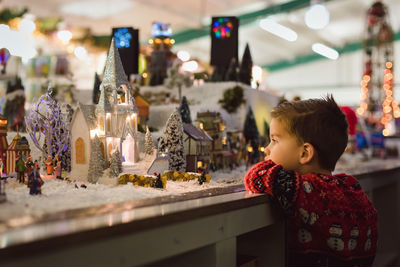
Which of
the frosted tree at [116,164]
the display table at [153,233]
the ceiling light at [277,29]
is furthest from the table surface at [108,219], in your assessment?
the ceiling light at [277,29]

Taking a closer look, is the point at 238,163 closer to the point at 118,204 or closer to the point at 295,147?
the point at 295,147

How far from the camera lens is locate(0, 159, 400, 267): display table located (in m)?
0.77

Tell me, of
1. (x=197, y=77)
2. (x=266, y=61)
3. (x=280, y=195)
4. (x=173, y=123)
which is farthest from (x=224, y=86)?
(x=266, y=61)

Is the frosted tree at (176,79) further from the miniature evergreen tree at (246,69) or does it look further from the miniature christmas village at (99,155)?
the miniature christmas village at (99,155)

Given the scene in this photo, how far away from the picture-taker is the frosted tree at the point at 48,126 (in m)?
1.76

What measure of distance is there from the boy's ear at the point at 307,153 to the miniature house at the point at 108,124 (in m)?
0.70

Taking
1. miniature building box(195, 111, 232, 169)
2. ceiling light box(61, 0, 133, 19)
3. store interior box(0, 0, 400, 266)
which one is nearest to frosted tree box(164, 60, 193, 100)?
store interior box(0, 0, 400, 266)

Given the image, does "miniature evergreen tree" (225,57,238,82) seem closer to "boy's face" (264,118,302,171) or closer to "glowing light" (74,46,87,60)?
"boy's face" (264,118,302,171)

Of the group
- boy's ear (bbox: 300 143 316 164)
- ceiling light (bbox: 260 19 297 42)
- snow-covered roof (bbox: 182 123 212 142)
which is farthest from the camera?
ceiling light (bbox: 260 19 297 42)

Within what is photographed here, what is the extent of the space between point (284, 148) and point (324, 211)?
26 cm

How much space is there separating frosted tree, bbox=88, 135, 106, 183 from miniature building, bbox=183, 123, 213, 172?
1.64 ft

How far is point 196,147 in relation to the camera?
2.25m

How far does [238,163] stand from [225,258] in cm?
161

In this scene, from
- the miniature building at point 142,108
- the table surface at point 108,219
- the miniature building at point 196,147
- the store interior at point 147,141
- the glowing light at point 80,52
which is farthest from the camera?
the glowing light at point 80,52
